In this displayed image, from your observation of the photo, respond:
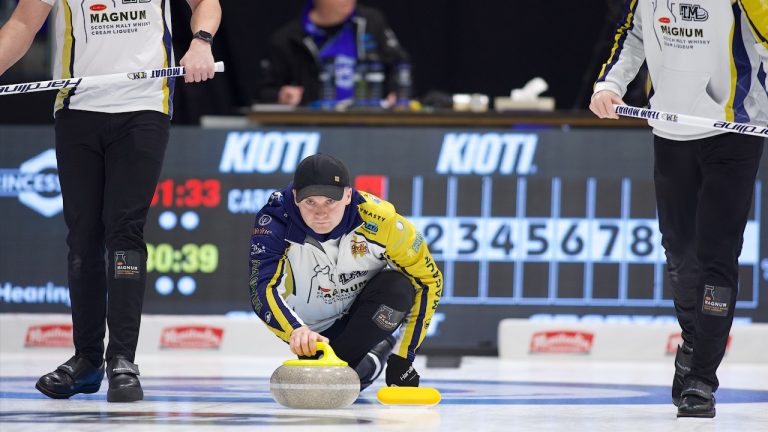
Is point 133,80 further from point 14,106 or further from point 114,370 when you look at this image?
point 14,106

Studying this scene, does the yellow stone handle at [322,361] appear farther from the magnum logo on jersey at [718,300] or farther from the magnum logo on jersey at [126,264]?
the magnum logo on jersey at [718,300]

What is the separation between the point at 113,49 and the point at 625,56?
1.85m

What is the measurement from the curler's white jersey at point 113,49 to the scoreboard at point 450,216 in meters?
2.78

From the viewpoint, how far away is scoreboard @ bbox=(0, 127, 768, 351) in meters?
7.33

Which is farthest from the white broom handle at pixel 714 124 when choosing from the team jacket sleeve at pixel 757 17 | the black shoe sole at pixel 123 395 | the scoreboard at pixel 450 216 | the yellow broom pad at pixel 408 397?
the scoreboard at pixel 450 216

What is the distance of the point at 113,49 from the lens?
4.65 meters

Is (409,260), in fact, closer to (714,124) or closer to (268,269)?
(268,269)

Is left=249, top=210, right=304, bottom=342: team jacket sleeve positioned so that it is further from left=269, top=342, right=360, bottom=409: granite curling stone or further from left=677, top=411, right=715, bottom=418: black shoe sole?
left=677, top=411, right=715, bottom=418: black shoe sole

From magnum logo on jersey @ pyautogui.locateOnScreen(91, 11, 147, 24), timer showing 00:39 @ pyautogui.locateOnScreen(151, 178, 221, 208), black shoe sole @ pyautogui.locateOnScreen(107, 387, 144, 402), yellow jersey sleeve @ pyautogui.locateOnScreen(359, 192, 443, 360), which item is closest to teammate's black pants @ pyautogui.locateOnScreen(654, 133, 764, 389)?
yellow jersey sleeve @ pyautogui.locateOnScreen(359, 192, 443, 360)

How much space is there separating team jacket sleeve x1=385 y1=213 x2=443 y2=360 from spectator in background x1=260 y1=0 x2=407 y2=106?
4.37 metres

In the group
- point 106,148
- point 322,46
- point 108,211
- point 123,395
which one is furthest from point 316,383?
point 322,46

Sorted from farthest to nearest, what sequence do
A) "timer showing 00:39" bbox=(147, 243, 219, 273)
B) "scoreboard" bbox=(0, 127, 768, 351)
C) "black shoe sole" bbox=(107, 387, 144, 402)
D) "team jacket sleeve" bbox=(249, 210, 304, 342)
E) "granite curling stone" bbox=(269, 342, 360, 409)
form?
1. "timer showing 00:39" bbox=(147, 243, 219, 273)
2. "scoreboard" bbox=(0, 127, 768, 351)
3. "team jacket sleeve" bbox=(249, 210, 304, 342)
4. "black shoe sole" bbox=(107, 387, 144, 402)
5. "granite curling stone" bbox=(269, 342, 360, 409)

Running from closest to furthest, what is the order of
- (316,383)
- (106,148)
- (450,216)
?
1. (316,383)
2. (106,148)
3. (450,216)

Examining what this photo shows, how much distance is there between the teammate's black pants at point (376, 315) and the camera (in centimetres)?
471
